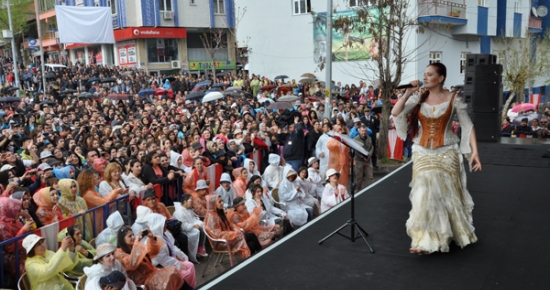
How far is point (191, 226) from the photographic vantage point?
7.65 meters

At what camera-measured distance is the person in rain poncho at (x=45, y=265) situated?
5.40 metres

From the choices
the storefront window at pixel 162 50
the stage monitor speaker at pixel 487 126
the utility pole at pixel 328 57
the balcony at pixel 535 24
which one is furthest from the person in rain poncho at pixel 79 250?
the storefront window at pixel 162 50

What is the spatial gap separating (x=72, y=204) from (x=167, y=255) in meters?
1.51

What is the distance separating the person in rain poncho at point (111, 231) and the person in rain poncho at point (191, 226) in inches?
48.0

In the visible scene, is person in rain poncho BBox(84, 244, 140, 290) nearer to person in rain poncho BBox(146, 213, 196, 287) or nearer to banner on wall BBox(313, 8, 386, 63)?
person in rain poncho BBox(146, 213, 196, 287)

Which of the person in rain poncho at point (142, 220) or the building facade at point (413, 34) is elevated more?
the building facade at point (413, 34)

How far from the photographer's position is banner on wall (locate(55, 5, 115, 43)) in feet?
61.0

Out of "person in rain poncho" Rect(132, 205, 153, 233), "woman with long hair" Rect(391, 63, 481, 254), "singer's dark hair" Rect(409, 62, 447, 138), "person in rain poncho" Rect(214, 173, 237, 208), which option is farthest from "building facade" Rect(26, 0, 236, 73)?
"woman with long hair" Rect(391, 63, 481, 254)

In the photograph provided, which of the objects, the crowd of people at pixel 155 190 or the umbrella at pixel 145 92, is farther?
the umbrella at pixel 145 92

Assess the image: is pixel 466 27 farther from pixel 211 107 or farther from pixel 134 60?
pixel 134 60

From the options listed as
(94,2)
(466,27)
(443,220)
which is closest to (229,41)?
(94,2)

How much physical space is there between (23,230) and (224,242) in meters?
2.59

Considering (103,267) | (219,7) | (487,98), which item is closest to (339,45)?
(219,7)

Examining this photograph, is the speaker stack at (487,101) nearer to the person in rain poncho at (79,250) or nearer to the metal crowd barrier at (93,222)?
the metal crowd barrier at (93,222)
